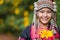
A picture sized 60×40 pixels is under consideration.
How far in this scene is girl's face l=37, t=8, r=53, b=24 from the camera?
5.27 m

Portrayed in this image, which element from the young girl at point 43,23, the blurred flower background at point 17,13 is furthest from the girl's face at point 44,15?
the blurred flower background at point 17,13

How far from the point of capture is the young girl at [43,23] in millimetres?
5277

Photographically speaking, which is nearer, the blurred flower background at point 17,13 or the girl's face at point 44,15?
the girl's face at point 44,15

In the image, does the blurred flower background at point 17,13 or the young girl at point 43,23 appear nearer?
the young girl at point 43,23

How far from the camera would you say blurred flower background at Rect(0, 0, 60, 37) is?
6652 mm

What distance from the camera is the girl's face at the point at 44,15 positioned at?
17.3ft

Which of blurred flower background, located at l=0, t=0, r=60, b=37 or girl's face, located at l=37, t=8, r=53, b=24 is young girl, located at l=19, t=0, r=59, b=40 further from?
blurred flower background, located at l=0, t=0, r=60, b=37

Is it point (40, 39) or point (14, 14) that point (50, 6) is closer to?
point (40, 39)

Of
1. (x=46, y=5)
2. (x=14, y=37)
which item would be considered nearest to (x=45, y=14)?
(x=46, y=5)

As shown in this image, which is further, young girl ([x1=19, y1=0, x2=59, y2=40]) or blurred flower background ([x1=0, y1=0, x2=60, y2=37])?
blurred flower background ([x1=0, y1=0, x2=60, y2=37])

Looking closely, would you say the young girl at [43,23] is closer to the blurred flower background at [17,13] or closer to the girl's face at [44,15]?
the girl's face at [44,15]

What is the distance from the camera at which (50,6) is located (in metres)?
5.29

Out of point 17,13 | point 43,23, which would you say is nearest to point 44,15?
point 43,23

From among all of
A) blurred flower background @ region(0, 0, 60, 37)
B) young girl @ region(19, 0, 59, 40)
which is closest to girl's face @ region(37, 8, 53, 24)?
young girl @ region(19, 0, 59, 40)
